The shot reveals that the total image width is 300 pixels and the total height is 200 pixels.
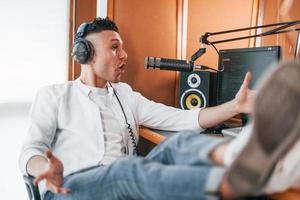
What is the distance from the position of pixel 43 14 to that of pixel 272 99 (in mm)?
1631

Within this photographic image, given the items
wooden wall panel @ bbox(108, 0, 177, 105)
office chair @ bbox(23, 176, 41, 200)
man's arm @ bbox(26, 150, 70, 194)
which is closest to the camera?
man's arm @ bbox(26, 150, 70, 194)

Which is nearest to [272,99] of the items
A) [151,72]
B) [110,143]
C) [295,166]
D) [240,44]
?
[295,166]

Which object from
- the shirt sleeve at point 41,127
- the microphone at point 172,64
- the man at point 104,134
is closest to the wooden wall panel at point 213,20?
the microphone at point 172,64

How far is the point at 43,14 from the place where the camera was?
190 centimetres

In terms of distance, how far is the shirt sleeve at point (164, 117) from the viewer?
154 centimetres

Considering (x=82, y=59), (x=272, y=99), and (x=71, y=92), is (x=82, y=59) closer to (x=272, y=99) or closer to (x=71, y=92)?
(x=71, y=92)

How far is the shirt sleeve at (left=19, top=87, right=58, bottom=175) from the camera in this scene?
1220mm

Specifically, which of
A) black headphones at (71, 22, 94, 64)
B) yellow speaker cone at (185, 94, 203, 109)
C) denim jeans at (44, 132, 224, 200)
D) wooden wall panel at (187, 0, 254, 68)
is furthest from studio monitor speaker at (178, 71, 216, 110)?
denim jeans at (44, 132, 224, 200)

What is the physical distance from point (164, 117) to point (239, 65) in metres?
0.50

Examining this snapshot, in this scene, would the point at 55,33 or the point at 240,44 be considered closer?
the point at 55,33

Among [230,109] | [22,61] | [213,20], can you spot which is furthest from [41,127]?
[213,20]

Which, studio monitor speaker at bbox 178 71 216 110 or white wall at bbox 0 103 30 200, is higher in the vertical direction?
studio monitor speaker at bbox 178 71 216 110

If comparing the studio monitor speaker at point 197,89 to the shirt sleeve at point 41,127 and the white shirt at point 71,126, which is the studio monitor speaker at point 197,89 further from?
the shirt sleeve at point 41,127

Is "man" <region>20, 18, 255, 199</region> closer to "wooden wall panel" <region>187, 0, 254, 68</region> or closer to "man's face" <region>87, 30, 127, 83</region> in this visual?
"man's face" <region>87, 30, 127, 83</region>
